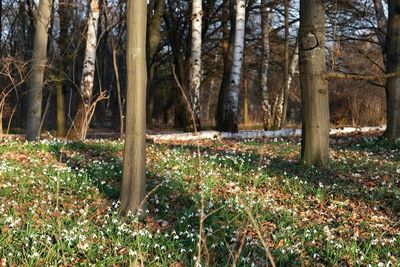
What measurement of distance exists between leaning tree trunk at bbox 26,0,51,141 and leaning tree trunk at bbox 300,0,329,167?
762 cm

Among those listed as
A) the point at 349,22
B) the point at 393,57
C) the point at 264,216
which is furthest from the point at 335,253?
the point at 349,22

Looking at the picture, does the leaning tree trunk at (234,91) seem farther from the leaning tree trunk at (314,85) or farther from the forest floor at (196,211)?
the leaning tree trunk at (314,85)

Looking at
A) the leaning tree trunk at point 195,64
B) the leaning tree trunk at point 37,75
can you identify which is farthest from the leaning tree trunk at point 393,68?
the leaning tree trunk at point 37,75

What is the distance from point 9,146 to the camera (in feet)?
33.3

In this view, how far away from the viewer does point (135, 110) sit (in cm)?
620

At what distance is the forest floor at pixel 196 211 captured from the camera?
15.5 feet

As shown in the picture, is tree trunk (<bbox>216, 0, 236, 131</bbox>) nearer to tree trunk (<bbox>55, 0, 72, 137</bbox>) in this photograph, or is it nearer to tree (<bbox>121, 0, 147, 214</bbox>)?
tree trunk (<bbox>55, 0, 72, 137</bbox>)

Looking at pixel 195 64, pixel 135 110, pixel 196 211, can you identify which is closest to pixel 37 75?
pixel 195 64

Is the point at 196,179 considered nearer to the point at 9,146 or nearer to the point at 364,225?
the point at 364,225

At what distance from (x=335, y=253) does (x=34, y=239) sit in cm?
291

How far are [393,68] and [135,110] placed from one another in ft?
Answer: 28.9

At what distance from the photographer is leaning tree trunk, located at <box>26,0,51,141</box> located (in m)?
13.4

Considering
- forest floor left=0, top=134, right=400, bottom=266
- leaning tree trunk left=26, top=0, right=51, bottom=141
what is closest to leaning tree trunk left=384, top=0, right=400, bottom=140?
forest floor left=0, top=134, right=400, bottom=266

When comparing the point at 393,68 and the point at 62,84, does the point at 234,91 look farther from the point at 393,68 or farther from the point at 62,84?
the point at 62,84
